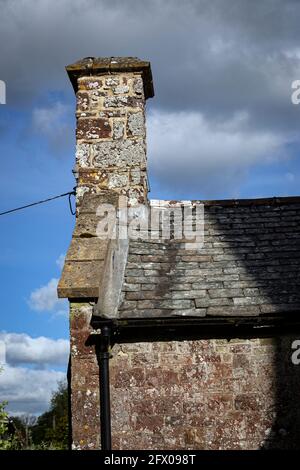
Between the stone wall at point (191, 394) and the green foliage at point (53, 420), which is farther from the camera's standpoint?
the green foliage at point (53, 420)

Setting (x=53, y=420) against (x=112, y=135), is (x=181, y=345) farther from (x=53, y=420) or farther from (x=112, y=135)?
(x=53, y=420)

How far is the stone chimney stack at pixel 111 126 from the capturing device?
8789 millimetres

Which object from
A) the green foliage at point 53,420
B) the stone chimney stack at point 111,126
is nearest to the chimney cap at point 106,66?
the stone chimney stack at point 111,126

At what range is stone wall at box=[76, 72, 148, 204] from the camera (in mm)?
8789

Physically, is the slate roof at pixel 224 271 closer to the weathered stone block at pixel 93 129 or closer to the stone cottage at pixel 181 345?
the stone cottage at pixel 181 345

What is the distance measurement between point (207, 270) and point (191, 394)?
163 cm

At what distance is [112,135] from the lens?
29.5ft

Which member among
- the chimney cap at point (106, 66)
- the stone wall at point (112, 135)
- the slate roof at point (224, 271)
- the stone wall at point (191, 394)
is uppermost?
the chimney cap at point (106, 66)

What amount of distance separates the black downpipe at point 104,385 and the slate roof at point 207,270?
0.89 ft

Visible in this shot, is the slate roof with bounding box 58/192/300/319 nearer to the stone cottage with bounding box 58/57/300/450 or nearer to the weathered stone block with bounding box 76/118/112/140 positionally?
the stone cottage with bounding box 58/57/300/450

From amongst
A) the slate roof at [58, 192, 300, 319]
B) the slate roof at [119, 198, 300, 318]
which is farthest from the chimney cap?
the slate roof at [119, 198, 300, 318]

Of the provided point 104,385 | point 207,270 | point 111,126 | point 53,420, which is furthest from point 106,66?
point 53,420

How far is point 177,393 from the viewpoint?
6.52 metres
